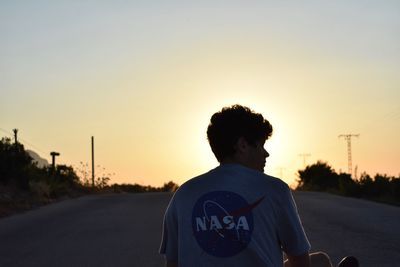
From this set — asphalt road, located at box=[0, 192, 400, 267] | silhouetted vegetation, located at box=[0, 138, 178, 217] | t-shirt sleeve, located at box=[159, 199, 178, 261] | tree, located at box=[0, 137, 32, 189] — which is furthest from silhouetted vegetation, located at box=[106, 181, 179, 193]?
t-shirt sleeve, located at box=[159, 199, 178, 261]

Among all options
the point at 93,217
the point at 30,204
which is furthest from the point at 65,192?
the point at 93,217

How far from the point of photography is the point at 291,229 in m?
3.21

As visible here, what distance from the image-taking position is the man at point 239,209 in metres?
3.19

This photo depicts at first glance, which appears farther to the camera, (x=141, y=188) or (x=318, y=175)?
(x=318, y=175)

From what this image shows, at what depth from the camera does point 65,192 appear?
99.0 ft

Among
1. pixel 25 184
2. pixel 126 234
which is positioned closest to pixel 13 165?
pixel 25 184

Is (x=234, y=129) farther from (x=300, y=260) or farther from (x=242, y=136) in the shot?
(x=300, y=260)

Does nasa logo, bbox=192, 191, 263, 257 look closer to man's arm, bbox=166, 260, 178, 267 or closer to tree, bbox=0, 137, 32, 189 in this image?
man's arm, bbox=166, 260, 178, 267

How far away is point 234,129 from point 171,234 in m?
0.65

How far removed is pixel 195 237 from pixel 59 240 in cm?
1016

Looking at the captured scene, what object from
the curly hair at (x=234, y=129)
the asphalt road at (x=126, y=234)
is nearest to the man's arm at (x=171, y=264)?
the curly hair at (x=234, y=129)

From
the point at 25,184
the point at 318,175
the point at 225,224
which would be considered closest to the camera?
the point at 225,224

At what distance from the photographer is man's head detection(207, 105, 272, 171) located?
11.2 ft

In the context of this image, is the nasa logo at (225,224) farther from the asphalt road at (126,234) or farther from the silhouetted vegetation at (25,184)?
the silhouetted vegetation at (25,184)
